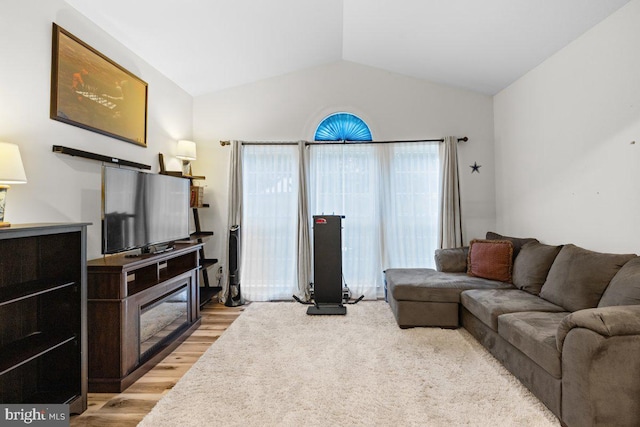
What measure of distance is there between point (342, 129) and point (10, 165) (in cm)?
339

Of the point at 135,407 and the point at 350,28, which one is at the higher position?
the point at 350,28

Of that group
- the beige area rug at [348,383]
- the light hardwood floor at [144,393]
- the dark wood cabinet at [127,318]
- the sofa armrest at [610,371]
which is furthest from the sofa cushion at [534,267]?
the dark wood cabinet at [127,318]

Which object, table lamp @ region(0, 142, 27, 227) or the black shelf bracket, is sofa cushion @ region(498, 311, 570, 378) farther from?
the black shelf bracket

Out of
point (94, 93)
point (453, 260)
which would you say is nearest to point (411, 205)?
point (453, 260)

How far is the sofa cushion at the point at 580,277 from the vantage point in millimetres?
2172

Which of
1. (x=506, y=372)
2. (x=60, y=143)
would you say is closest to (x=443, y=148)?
(x=506, y=372)

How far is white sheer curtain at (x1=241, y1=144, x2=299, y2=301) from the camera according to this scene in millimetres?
4105

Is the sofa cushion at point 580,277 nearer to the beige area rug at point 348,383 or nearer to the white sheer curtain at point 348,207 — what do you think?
the beige area rug at point 348,383

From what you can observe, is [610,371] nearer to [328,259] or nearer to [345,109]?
[328,259]

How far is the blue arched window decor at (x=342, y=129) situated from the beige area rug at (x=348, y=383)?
2492mm

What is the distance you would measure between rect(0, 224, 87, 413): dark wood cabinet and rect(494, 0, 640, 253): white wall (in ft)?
12.5

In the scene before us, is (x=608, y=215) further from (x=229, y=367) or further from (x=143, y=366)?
(x=143, y=366)

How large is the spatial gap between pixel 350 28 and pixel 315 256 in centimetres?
259

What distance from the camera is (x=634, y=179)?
2.24 metres
